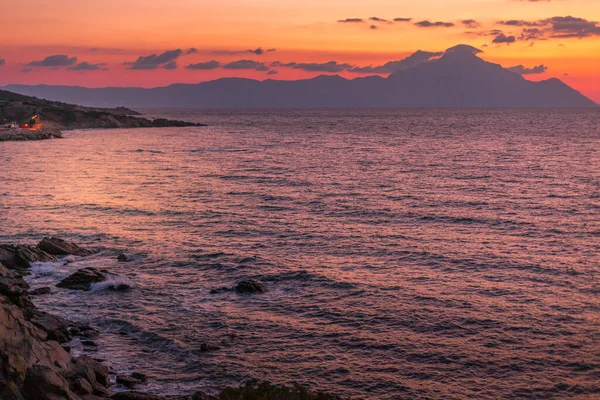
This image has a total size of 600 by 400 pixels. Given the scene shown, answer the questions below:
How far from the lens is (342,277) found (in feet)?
117

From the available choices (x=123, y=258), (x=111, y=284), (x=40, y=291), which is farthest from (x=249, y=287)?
(x=40, y=291)

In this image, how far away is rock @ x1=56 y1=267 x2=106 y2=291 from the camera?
34.7 metres

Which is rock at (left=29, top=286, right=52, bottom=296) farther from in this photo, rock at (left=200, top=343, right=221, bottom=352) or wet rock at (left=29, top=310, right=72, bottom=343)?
rock at (left=200, top=343, right=221, bottom=352)

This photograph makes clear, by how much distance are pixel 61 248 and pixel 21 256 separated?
3.49 metres

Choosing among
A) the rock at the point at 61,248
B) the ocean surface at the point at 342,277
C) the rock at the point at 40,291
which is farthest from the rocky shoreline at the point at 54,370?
the rock at the point at 61,248

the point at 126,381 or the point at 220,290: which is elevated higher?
the point at 220,290

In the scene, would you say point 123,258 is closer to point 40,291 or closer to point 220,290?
point 40,291

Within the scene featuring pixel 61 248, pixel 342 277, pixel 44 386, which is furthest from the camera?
pixel 61 248

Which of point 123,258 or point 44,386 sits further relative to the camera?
point 123,258

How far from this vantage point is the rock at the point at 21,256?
38375mm

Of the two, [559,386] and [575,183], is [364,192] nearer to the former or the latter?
[575,183]

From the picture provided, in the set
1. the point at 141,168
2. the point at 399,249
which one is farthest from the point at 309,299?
the point at 141,168

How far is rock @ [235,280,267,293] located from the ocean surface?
1.60 feet

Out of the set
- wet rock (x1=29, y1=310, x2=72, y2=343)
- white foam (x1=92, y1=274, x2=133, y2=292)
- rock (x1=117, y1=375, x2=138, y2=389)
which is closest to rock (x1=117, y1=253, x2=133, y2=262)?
white foam (x1=92, y1=274, x2=133, y2=292)
